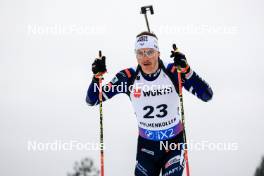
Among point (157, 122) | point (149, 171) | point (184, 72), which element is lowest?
point (149, 171)

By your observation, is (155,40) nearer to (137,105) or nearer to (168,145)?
(137,105)

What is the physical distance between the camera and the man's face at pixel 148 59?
9188 millimetres

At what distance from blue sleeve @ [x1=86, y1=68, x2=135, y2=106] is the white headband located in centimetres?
50

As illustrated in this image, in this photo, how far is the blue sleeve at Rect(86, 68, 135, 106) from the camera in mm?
9484

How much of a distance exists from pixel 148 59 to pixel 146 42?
34 cm

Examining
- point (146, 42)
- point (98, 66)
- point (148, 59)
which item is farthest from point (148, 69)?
point (98, 66)

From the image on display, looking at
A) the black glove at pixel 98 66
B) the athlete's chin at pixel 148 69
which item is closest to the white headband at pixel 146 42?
the athlete's chin at pixel 148 69

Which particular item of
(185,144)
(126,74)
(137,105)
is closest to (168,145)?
(185,144)

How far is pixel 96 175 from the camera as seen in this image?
61.8 meters

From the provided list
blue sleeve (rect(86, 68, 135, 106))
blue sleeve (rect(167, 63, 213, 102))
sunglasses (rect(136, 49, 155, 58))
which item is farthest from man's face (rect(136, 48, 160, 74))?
blue sleeve (rect(167, 63, 213, 102))

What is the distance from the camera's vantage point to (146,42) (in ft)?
30.6

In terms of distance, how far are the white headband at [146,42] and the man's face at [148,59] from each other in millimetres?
71

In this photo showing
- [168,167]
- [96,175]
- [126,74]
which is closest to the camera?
[168,167]

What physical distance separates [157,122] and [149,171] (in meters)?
0.85
